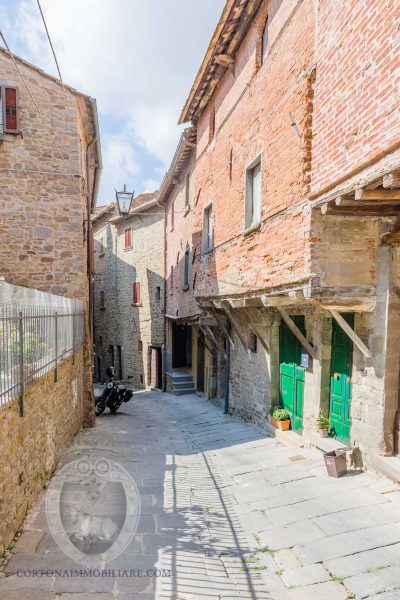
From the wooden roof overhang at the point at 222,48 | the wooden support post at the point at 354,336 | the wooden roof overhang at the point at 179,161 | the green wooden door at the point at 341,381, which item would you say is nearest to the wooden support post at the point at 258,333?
the green wooden door at the point at 341,381

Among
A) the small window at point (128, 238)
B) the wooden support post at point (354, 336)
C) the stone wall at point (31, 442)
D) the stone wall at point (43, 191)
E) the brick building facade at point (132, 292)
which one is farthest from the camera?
the small window at point (128, 238)

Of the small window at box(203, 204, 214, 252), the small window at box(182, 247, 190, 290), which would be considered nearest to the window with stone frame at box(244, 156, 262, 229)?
the small window at box(203, 204, 214, 252)

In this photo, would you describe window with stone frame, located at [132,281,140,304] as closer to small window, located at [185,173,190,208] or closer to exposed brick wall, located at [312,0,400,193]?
small window, located at [185,173,190,208]

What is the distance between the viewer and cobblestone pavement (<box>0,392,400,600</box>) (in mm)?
3854

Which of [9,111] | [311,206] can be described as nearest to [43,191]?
[9,111]

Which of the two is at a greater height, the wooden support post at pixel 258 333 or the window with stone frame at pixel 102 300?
the window with stone frame at pixel 102 300

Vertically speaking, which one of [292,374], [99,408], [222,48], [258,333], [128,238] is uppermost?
[222,48]

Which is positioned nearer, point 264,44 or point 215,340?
point 264,44

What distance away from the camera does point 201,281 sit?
471 inches

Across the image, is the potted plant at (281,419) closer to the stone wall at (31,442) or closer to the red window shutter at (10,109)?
the stone wall at (31,442)

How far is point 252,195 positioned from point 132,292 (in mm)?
15111

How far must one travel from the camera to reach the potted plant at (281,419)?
8.38 metres
